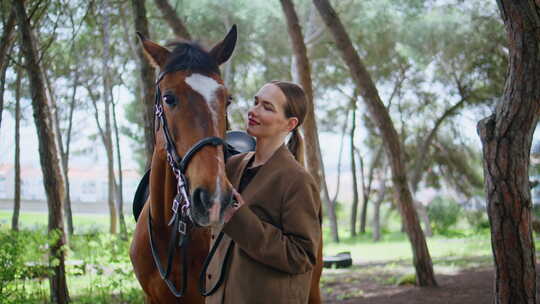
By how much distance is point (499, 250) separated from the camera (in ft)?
12.2

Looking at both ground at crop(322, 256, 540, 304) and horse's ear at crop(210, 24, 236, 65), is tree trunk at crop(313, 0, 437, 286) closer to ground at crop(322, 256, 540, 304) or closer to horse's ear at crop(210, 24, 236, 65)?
ground at crop(322, 256, 540, 304)

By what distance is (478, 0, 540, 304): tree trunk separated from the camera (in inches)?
143

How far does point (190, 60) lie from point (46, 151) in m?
4.33

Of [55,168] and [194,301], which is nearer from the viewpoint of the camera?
[194,301]

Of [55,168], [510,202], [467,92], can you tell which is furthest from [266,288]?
[467,92]

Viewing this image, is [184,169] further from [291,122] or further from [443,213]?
[443,213]

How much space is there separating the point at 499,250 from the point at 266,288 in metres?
2.67

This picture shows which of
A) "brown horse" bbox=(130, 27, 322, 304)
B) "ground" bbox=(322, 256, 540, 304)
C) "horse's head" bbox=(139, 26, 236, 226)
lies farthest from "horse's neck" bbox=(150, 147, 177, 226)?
"ground" bbox=(322, 256, 540, 304)

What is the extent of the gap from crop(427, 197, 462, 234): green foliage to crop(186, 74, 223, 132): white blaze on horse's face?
71.6ft

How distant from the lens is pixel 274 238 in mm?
1644

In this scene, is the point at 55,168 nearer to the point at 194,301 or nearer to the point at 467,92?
the point at 194,301

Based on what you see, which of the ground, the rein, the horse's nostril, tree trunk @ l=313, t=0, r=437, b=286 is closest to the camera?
the horse's nostril

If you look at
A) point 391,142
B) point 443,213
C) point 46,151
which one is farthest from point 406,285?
point 443,213

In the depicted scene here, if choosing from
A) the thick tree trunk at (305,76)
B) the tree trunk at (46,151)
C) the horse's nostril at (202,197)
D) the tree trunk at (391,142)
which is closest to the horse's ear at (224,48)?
the horse's nostril at (202,197)
